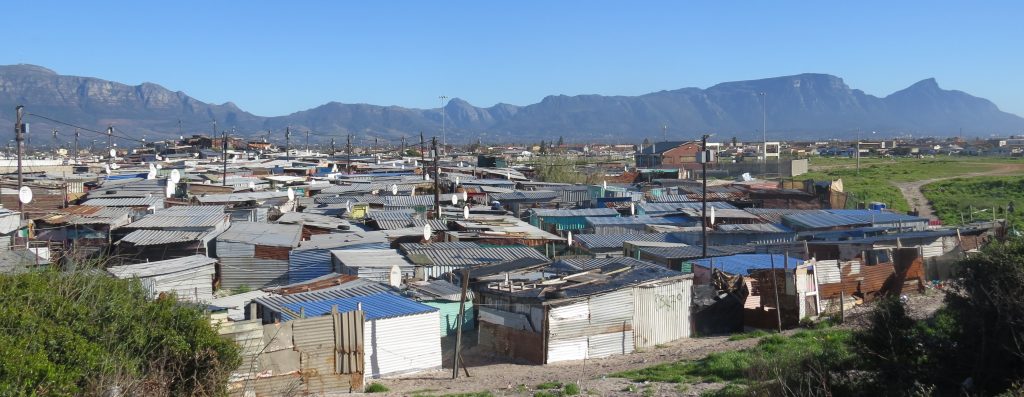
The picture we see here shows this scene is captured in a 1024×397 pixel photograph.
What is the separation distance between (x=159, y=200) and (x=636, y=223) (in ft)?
49.9

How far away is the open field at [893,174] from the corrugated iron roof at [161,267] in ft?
115

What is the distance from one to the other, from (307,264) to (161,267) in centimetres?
324

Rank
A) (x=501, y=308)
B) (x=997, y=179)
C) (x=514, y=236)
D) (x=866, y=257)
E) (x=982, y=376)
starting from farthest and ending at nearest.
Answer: (x=997, y=179)
(x=514, y=236)
(x=866, y=257)
(x=501, y=308)
(x=982, y=376)

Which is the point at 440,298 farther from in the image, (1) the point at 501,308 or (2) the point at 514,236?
(2) the point at 514,236

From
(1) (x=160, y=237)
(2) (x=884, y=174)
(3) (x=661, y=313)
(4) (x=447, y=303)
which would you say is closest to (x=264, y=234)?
(1) (x=160, y=237)

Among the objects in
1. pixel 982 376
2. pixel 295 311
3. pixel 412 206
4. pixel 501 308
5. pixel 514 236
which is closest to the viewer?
pixel 982 376

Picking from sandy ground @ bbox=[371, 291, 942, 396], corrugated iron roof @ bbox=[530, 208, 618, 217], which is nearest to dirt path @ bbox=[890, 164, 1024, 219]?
corrugated iron roof @ bbox=[530, 208, 618, 217]

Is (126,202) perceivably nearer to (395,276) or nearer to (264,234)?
(264,234)

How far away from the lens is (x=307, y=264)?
2022 cm

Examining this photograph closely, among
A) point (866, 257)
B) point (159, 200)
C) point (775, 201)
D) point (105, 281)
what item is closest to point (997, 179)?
point (775, 201)

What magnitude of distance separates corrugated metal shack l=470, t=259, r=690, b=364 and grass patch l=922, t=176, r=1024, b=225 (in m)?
25.0

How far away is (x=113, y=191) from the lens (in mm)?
32906

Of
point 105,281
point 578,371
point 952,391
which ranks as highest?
point 105,281


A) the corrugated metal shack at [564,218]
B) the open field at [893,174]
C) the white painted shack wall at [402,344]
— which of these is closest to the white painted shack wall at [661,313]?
the white painted shack wall at [402,344]
